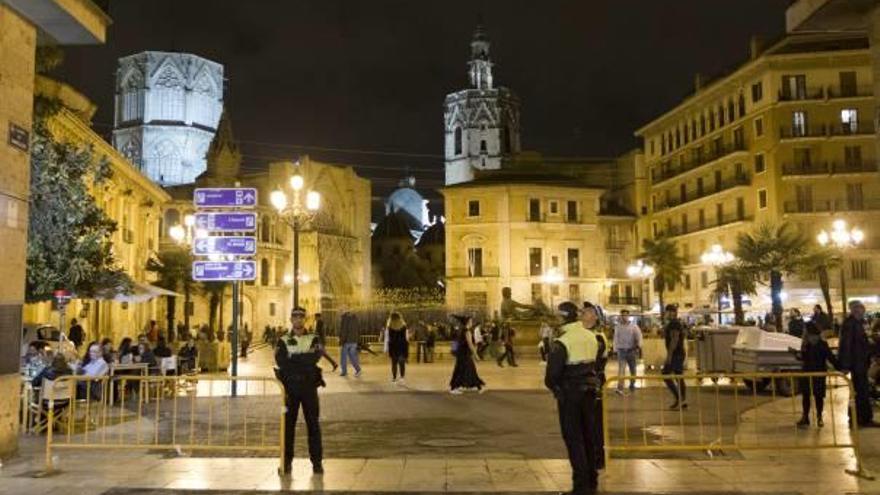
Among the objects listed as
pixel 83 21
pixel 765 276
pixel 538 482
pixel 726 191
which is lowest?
pixel 538 482

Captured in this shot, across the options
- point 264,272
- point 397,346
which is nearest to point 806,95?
point 264,272

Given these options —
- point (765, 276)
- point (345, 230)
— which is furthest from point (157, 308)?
point (765, 276)

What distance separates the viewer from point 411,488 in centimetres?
823

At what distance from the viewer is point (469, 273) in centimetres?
6034

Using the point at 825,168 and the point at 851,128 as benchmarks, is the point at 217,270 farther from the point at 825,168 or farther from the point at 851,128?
the point at 851,128

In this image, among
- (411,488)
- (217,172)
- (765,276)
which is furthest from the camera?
(217,172)

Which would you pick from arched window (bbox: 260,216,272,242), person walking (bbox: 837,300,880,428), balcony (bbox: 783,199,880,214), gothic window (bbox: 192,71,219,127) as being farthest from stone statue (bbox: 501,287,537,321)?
gothic window (bbox: 192,71,219,127)

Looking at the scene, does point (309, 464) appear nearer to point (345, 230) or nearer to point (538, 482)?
point (538, 482)

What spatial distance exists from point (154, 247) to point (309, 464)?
4379cm

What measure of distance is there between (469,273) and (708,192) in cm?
1827

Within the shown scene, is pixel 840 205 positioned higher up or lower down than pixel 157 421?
higher up

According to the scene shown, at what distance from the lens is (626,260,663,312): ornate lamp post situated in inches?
2265

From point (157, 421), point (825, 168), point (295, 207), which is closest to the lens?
point (157, 421)

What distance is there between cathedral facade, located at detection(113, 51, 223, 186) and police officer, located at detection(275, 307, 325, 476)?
2885 inches
